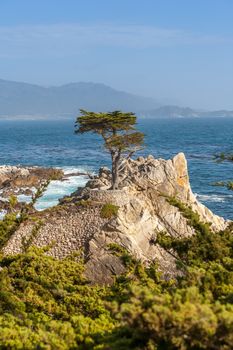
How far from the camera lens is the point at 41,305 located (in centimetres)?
1800

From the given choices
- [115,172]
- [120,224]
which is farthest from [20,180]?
[120,224]

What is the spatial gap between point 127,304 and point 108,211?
21169 mm

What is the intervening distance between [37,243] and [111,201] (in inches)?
226

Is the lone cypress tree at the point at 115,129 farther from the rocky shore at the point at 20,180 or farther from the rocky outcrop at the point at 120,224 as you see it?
the rocky shore at the point at 20,180

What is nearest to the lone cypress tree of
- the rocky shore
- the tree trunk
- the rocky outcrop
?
the tree trunk

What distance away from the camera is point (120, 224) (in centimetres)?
2886

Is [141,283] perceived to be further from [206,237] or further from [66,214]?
[66,214]

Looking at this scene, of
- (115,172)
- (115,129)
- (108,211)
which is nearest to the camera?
(108,211)

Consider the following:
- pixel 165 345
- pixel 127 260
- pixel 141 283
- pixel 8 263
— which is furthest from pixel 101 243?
pixel 165 345

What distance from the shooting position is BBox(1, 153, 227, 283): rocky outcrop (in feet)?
89.7

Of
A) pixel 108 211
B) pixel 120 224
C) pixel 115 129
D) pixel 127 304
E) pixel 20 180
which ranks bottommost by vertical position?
pixel 20 180

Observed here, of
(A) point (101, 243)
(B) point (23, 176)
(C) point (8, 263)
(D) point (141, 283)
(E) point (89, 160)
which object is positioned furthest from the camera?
(E) point (89, 160)

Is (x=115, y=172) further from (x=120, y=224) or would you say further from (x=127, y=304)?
(x=127, y=304)

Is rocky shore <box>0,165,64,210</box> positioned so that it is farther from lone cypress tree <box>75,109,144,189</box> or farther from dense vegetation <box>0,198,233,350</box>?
dense vegetation <box>0,198,233,350</box>
